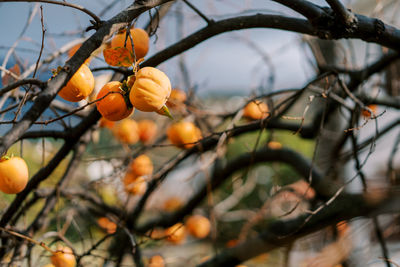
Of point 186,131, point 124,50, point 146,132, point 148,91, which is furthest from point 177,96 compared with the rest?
point 148,91

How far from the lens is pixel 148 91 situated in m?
0.66

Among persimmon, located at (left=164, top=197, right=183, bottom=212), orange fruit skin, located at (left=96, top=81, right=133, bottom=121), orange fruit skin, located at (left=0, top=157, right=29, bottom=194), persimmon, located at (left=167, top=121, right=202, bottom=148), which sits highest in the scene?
persimmon, located at (left=164, top=197, right=183, bottom=212)

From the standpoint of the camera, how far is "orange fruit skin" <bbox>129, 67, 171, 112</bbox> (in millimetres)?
664

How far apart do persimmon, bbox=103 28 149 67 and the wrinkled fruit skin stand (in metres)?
1.61

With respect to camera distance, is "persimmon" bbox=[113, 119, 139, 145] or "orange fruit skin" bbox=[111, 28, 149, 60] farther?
"persimmon" bbox=[113, 119, 139, 145]

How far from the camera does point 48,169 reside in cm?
106

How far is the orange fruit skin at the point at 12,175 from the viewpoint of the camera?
0.83 meters

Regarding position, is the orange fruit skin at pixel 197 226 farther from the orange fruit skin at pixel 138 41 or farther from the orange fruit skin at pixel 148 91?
the orange fruit skin at pixel 148 91

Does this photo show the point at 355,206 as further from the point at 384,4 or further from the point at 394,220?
the point at 384,4

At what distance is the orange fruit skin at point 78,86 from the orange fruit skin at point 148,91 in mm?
98

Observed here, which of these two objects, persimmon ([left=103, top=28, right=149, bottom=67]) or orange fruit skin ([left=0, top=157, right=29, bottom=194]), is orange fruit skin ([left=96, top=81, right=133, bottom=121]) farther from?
orange fruit skin ([left=0, top=157, right=29, bottom=194])

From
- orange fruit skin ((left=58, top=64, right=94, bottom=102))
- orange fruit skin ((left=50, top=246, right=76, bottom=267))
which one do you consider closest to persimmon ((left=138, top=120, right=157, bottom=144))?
orange fruit skin ((left=50, top=246, right=76, bottom=267))

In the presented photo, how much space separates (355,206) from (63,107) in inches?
48.8

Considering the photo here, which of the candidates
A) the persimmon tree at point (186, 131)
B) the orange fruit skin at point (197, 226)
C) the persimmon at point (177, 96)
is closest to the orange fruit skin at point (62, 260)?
the persimmon tree at point (186, 131)
